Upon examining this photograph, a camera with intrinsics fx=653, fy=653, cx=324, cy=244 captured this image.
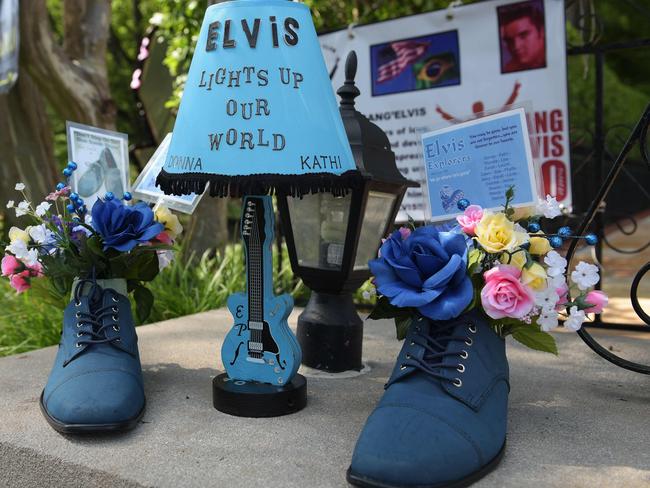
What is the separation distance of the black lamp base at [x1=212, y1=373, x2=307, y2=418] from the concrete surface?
4 centimetres

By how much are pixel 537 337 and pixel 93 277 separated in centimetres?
148

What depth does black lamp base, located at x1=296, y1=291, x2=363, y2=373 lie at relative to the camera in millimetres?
2594

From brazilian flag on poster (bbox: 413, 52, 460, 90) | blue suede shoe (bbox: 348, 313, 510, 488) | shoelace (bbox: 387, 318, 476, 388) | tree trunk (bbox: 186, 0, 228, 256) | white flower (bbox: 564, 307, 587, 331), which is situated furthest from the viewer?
tree trunk (bbox: 186, 0, 228, 256)

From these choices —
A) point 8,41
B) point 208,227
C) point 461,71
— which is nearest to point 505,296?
point 461,71

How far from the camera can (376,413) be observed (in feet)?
5.69

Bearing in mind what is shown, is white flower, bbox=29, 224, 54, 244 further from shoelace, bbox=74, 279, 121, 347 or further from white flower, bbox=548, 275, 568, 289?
white flower, bbox=548, 275, 568, 289

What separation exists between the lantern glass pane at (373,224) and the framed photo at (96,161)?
100cm

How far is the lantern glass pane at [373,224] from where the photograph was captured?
252cm

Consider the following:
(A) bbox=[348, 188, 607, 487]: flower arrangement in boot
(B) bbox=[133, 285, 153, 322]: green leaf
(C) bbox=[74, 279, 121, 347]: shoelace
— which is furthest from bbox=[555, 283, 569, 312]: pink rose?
(B) bbox=[133, 285, 153, 322]: green leaf

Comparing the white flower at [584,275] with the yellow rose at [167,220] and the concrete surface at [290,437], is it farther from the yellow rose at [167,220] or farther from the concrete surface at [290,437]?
the yellow rose at [167,220]

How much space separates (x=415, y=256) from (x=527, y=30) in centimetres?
214

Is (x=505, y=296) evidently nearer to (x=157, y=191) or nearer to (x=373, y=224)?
(x=373, y=224)

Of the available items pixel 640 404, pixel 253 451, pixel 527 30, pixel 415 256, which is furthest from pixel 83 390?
pixel 527 30

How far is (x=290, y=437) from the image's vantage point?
190cm
